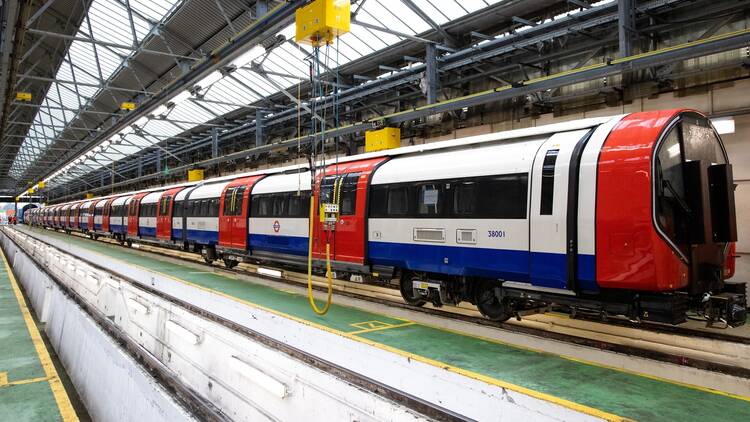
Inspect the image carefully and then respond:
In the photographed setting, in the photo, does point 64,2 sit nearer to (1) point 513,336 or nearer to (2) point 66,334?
(2) point 66,334

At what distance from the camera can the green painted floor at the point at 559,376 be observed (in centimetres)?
416

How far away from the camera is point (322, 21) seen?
6805 millimetres

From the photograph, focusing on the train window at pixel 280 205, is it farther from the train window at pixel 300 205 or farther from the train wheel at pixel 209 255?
the train wheel at pixel 209 255

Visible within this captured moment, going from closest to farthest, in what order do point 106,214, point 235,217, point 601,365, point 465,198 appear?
point 601,365, point 465,198, point 235,217, point 106,214

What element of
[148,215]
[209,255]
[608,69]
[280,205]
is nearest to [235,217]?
[280,205]

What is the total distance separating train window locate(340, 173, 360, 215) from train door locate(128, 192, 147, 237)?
15684 millimetres

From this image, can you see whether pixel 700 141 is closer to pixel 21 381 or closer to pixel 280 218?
pixel 280 218

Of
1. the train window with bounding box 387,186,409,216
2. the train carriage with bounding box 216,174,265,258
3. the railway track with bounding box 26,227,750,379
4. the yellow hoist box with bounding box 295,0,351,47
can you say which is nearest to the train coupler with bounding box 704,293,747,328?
the railway track with bounding box 26,227,750,379

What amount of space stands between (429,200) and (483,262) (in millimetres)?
1486

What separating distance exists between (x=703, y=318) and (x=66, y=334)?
929 centimetres

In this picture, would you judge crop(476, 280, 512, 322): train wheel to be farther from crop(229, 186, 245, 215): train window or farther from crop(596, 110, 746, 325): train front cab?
crop(229, 186, 245, 215): train window

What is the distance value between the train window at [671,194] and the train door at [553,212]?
895 millimetres

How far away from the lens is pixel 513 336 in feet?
21.2

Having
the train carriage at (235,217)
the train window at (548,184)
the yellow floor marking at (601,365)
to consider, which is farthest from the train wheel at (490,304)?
the train carriage at (235,217)
